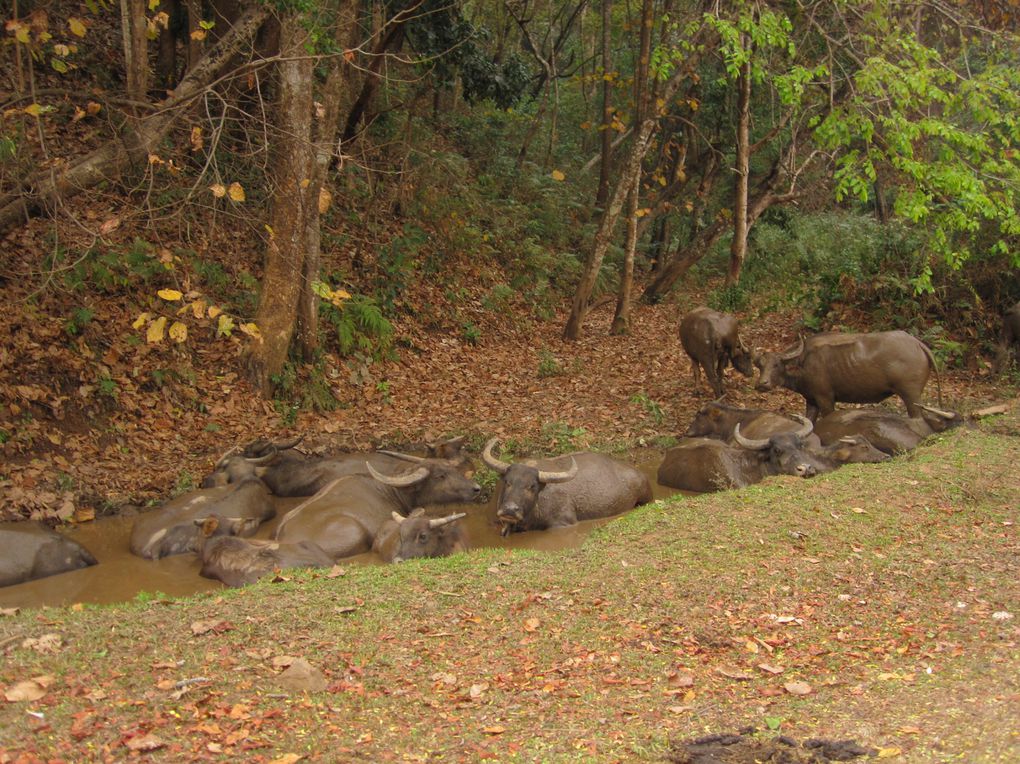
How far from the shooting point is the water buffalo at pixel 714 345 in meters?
14.5

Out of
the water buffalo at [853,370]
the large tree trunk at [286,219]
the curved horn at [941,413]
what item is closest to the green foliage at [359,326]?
the large tree trunk at [286,219]

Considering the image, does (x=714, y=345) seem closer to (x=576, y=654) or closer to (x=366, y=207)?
(x=366, y=207)

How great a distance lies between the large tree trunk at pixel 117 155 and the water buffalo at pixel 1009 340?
A: 1198 centimetres

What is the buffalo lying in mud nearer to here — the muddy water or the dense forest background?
the muddy water

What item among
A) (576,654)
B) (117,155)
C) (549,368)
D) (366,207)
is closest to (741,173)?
(549,368)

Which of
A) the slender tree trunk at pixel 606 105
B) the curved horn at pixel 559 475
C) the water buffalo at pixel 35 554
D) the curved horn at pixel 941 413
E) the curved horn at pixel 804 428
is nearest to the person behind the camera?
the water buffalo at pixel 35 554

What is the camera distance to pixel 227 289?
48.0 ft

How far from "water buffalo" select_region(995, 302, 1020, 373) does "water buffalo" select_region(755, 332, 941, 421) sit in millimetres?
2713

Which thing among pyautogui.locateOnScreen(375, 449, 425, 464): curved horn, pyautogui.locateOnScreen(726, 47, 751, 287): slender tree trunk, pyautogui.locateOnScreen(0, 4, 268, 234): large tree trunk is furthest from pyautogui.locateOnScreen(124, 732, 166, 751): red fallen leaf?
pyautogui.locateOnScreen(726, 47, 751, 287): slender tree trunk

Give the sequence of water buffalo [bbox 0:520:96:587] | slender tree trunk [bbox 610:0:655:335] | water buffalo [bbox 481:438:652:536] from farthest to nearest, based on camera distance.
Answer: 1. slender tree trunk [bbox 610:0:655:335]
2. water buffalo [bbox 481:438:652:536]
3. water buffalo [bbox 0:520:96:587]

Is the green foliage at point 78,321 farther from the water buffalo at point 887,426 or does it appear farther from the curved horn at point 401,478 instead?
the water buffalo at point 887,426

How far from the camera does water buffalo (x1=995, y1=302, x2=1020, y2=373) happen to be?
47.1 feet

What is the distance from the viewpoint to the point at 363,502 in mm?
9789

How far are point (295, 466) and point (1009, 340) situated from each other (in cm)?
1119
